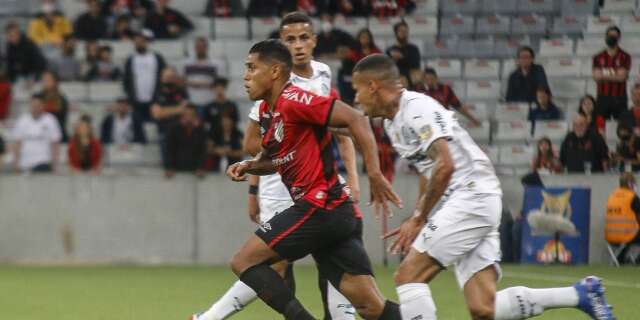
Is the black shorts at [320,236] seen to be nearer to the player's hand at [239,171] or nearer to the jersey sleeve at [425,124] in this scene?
the player's hand at [239,171]

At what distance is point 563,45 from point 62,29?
23.9 feet

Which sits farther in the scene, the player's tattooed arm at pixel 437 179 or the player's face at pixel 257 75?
the player's face at pixel 257 75

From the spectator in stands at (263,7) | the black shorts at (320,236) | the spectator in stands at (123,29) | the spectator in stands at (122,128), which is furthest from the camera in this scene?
the spectator in stands at (263,7)

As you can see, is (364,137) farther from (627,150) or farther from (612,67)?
(612,67)

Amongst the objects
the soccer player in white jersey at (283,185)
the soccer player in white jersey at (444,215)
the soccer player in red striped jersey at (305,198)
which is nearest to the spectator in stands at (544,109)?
the soccer player in white jersey at (283,185)

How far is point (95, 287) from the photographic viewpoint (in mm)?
13297

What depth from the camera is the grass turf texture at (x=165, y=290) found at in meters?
10.8

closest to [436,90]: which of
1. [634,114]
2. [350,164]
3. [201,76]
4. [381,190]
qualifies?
[634,114]

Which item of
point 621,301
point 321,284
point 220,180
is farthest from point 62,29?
point 321,284

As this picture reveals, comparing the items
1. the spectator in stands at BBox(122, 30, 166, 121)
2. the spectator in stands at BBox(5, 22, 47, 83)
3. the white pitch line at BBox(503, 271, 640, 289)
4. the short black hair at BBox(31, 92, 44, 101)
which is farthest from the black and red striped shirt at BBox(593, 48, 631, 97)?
the spectator in stands at BBox(5, 22, 47, 83)

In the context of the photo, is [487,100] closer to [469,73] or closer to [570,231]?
[469,73]

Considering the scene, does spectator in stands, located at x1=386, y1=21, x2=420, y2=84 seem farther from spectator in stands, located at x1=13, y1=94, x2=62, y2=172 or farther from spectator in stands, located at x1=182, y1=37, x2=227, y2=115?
spectator in stands, located at x1=13, y1=94, x2=62, y2=172

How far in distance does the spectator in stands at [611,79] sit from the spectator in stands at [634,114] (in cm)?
41

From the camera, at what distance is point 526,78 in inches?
692
